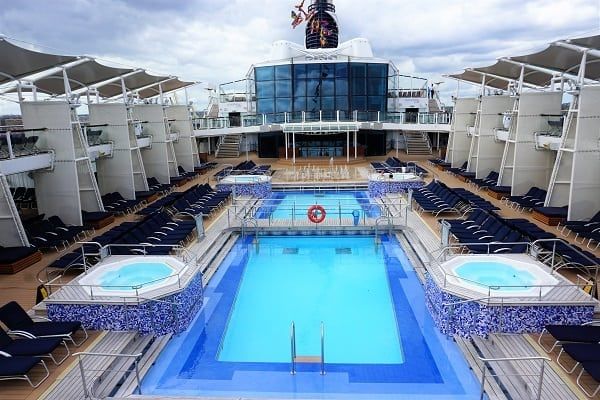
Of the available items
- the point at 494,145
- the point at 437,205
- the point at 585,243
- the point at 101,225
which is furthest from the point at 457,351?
the point at 494,145

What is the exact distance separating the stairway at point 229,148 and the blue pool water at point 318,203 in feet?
38.3

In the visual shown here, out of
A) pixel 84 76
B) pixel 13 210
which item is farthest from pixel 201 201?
pixel 13 210

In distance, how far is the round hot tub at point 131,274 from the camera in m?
6.91

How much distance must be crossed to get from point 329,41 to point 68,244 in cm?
2718

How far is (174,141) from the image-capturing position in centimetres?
2120

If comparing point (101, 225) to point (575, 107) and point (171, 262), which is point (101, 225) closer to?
point (171, 262)

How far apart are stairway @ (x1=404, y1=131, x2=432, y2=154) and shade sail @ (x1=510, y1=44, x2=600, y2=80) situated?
43.6ft

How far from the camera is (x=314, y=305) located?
8.01 metres

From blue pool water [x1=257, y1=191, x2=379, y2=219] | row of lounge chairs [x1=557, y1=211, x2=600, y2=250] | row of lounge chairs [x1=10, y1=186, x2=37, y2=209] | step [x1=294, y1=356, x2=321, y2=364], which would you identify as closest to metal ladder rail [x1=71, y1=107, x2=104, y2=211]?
row of lounge chairs [x1=10, y1=186, x2=37, y2=209]

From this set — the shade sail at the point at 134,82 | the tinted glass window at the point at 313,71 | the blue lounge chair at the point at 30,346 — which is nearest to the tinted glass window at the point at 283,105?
the tinted glass window at the point at 313,71

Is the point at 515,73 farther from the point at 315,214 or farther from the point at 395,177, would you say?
the point at 315,214

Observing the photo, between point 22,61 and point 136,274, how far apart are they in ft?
21.5

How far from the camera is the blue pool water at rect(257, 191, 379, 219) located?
13.7 meters

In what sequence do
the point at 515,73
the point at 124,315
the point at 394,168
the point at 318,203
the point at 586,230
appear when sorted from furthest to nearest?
1. the point at 394,168
2. the point at 515,73
3. the point at 318,203
4. the point at 586,230
5. the point at 124,315
